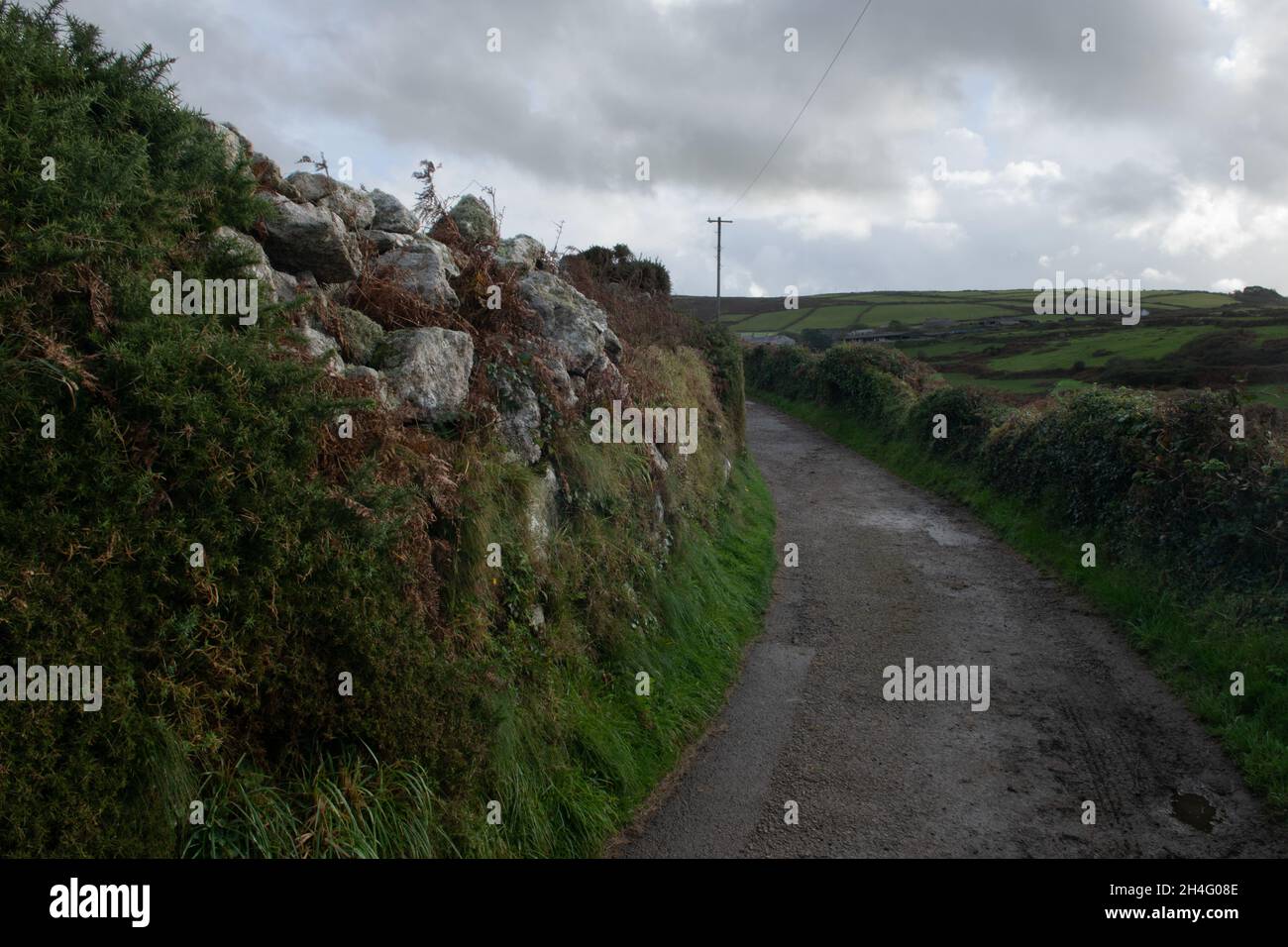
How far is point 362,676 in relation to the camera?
474 cm

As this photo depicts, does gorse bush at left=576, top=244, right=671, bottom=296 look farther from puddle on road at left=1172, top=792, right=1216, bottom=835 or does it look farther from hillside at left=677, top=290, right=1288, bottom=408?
puddle on road at left=1172, top=792, right=1216, bottom=835

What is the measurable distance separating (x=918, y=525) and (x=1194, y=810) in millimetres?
10122

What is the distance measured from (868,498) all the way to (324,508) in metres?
15.7

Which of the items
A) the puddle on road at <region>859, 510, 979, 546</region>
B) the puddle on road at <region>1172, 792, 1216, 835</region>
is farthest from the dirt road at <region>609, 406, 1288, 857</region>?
the puddle on road at <region>859, 510, 979, 546</region>

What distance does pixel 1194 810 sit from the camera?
634cm

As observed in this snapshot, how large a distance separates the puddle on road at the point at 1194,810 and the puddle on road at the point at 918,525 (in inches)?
334

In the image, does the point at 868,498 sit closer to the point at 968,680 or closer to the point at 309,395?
the point at 968,680

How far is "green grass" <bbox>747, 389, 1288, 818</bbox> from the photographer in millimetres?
7117

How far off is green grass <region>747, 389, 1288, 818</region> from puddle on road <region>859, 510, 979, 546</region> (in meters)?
0.83

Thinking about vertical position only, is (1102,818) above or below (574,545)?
below

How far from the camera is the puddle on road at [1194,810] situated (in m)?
6.15

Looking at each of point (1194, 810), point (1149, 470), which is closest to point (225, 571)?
point (1194, 810)

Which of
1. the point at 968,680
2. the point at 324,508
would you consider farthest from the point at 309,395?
the point at 968,680
